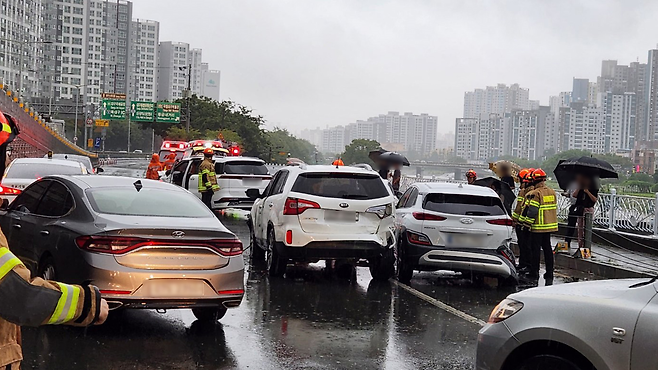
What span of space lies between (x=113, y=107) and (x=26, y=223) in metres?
Answer: 73.7

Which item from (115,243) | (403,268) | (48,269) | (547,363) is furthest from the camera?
(403,268)

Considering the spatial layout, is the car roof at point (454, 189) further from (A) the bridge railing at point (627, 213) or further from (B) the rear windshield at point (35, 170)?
(B) the rear windshield at point (35, 170)

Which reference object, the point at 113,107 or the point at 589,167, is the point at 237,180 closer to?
the point at 589,167

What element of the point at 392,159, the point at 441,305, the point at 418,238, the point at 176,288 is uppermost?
the point at 392,159

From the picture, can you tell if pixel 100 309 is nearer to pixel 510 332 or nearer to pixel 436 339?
pixel 510 332

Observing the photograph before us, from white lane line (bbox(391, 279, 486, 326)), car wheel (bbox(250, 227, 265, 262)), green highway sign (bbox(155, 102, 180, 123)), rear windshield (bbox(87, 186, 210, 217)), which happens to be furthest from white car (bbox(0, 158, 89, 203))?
green highway sign (bbox(155, 102, 180, 123))

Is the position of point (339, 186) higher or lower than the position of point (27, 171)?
higher

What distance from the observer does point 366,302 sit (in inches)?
409

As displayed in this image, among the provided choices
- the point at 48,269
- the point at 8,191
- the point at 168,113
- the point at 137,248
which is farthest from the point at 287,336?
the point at 168,113

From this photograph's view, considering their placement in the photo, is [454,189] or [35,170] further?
[35,170]

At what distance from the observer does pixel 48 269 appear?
8047mm

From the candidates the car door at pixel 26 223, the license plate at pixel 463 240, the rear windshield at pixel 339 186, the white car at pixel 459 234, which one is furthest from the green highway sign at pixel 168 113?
the car door at pixel 26 223

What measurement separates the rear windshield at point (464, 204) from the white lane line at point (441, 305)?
121 cm

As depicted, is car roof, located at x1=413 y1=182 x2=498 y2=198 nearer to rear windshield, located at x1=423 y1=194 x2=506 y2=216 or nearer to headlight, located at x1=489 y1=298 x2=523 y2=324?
rear windshield, located at x1=423 y1=194 x2=506 y2=216
